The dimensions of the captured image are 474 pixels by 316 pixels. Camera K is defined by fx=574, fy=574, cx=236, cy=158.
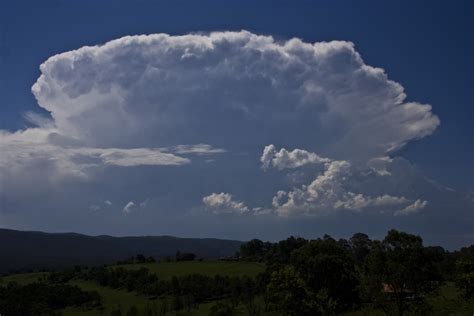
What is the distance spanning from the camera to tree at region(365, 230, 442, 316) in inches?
2238

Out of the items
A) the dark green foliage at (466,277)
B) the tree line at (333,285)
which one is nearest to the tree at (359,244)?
the tree line at (333,285)

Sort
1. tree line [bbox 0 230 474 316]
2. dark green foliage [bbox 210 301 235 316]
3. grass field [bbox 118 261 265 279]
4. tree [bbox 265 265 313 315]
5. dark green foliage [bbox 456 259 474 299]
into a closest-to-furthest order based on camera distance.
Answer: tree line [bbox 0 230 474 316] → tree [bbox 265 265 313 315] → dark green foliage [bbox 456 259 474 299] → dark green foliage [bbox 210 301 235 316] → grass field [bbox 118 261 265 279]

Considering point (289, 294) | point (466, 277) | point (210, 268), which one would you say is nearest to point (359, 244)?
point (210, 268)

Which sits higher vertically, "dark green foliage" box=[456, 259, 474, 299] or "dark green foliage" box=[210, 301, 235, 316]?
"dark green foliage" box=[456, 259, 474, 299]

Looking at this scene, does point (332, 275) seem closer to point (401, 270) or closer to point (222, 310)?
point (401, 270)

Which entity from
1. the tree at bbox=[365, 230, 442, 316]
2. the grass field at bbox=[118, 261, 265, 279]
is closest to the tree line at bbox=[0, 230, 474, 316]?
the tree at bbox=[365, 230, 442, 316]

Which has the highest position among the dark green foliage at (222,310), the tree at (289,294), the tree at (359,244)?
the tree at (359,244)

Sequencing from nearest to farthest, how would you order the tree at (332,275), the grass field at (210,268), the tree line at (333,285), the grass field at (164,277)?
the tree line at (333,285), the tree at (332,275), the grass field at (164,277), the grass field at (210,268)

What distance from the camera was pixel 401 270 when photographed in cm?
5641

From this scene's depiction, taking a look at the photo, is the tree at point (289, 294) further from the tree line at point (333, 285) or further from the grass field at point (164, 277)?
the grass field at point (164, 277)

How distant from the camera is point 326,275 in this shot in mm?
80500

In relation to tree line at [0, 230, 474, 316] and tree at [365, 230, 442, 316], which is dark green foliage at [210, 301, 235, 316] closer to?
tree line at [0, 230, 474, 316]

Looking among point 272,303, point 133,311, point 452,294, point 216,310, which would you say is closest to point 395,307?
point 272,303

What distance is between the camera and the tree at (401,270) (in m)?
56.8
